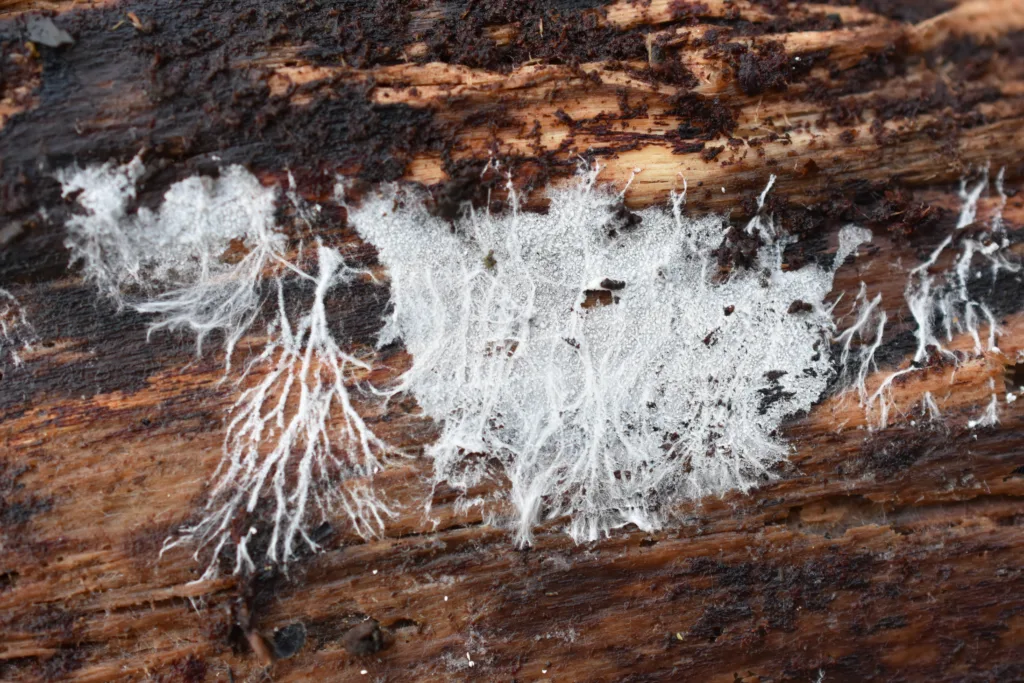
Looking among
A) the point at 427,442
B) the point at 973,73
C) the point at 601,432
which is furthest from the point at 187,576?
the point at 973,73

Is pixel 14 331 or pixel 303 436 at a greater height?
pixel 14 331

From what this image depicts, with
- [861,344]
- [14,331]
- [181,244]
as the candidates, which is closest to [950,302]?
[861,344]

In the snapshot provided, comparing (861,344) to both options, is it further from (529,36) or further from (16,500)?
(16,500)

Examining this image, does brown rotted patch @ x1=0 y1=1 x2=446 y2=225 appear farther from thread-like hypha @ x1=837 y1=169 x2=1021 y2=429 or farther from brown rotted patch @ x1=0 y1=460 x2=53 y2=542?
thread-like hypha @ x1=837 y1=169 x2=1021 y2=429

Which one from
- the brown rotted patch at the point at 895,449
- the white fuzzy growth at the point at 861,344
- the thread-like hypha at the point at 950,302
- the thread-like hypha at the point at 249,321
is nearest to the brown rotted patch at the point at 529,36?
the thread-like hypha at the point at 249,321

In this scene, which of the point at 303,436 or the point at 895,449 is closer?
the point at 303,436

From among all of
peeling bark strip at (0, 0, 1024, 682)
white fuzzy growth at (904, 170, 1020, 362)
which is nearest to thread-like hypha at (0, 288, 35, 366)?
peeling bark strip at (0, 0, 1024, 682)

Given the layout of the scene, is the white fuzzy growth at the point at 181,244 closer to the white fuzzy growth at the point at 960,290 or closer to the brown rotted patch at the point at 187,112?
the brown rotted patch at the point at 187,112
